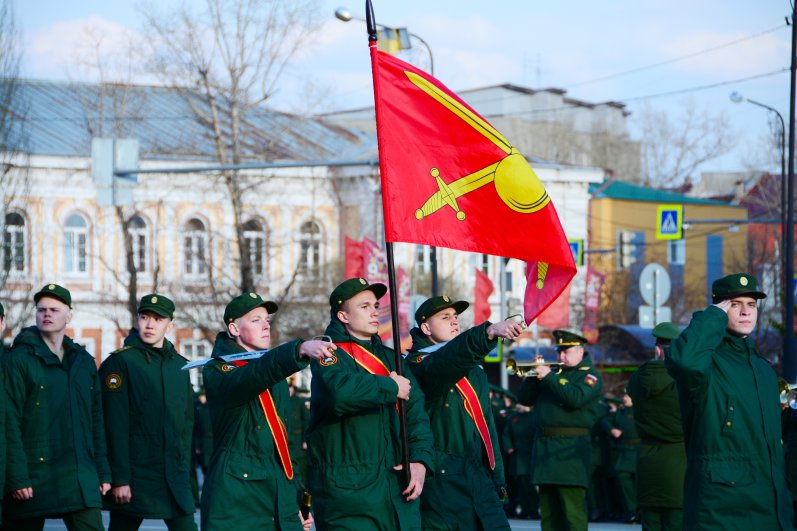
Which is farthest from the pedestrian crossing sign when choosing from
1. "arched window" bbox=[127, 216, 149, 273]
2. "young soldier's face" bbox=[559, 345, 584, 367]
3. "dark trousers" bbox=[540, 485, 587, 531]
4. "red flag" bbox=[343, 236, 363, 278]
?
"dark trousers" bbox=[540, 485, 587, 531]

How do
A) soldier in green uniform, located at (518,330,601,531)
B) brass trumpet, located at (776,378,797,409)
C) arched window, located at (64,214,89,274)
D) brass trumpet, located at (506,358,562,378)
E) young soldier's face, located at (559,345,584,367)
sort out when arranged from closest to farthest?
brass trumpet, located at (776,378,797,409), brass trumpet, located at (506,358,562,378), soldier in green uniform, located at (518,330,601,531), young soldier's face, located at (559,345,584,367), arched window, located at (64,214,89,274)

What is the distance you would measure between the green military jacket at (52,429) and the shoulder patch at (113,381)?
1.09ft

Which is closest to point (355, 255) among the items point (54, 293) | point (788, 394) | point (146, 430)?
point (146, 430)

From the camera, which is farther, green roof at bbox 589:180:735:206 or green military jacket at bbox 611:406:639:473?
green roof at bbox 589:180:735:206

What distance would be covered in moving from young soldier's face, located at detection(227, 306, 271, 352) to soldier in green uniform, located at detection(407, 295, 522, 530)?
3.64 feet

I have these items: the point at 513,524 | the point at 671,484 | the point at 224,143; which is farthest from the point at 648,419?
the point at 224,143

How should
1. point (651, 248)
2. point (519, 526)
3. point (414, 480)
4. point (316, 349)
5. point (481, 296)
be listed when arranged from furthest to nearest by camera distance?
1. point (651, 248)
2. point (481, 296)
3. point (519, 526)
4. point (414, 480)
5. point (316, 349)

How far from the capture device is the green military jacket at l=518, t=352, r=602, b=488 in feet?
46.4

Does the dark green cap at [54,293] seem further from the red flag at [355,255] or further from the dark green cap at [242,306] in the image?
the red flag at [355,255]

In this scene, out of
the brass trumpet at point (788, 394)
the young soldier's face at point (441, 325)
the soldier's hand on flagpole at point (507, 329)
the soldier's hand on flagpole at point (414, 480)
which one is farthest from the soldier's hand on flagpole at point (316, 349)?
the brass trumpet at point (788, 394)

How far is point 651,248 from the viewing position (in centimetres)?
6625

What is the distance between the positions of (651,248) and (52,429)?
56755 mm

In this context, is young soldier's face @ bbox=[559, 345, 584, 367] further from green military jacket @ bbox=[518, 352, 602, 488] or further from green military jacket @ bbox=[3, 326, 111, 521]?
green military jacket @ bbox=[3, 326, 111, 521]

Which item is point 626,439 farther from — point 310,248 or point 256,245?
point 310,248
